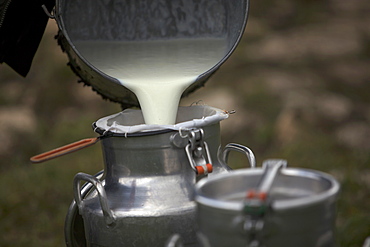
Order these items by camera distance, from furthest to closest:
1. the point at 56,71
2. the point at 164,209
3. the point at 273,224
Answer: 1. the point at 56,71
2. the point at 164,209
3. the point at 273,224

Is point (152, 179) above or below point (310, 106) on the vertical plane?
above

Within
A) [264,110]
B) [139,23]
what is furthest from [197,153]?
[264,110]

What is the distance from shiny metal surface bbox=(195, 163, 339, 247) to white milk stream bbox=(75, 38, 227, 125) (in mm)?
Answer: 632

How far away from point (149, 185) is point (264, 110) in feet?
8.15

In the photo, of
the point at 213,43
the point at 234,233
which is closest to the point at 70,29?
the point at 213,43

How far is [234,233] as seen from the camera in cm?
82

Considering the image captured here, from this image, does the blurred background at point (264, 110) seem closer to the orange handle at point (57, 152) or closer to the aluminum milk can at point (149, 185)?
the aluminum milk can at point (149, 185)

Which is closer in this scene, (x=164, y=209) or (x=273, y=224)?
(x=273, y=224)

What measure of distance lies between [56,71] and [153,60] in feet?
Answer: 9.53

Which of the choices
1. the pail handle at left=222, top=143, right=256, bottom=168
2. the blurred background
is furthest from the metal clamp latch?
the blurred background

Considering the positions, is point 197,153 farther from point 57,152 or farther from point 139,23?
point 139,23

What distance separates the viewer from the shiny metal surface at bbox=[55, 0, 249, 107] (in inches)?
60.3

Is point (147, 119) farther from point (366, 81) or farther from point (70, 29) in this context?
point (366, 81)

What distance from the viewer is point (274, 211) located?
2.60 ft
